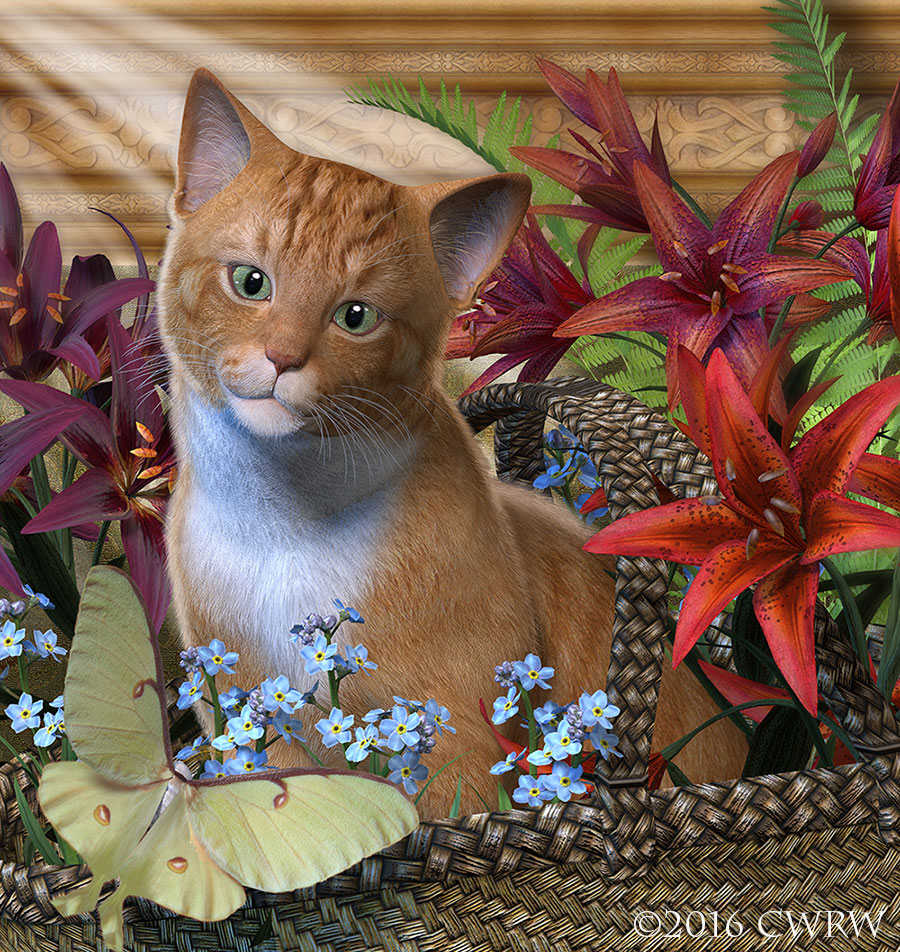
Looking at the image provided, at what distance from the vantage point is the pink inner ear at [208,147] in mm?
547

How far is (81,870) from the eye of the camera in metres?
0.37

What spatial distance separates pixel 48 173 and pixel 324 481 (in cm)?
101

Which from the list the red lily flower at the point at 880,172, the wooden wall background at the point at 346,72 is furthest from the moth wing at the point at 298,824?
the wooden wall background at the point at 346,72

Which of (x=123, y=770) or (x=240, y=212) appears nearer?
(x=123, y=770)

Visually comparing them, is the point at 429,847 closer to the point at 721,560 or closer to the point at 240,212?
the point at 721,560

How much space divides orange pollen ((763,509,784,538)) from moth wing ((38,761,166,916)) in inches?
11.0

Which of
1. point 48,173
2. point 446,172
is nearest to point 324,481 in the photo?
point 446,172

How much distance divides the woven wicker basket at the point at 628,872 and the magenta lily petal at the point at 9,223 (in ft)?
1.23

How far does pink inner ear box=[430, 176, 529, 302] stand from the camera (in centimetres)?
54

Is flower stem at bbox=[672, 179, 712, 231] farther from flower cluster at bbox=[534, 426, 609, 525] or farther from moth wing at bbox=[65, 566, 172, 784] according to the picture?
moth wing at bbox=[65, 566, 172, 784]

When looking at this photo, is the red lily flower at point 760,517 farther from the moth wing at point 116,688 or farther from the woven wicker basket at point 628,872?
the moth wing at point 116,688

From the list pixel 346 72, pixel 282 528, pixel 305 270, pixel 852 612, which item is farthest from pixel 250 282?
pixel 346 72

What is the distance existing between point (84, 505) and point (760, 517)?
40 cm

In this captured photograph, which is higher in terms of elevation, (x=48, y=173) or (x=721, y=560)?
(x=48, y=173)
